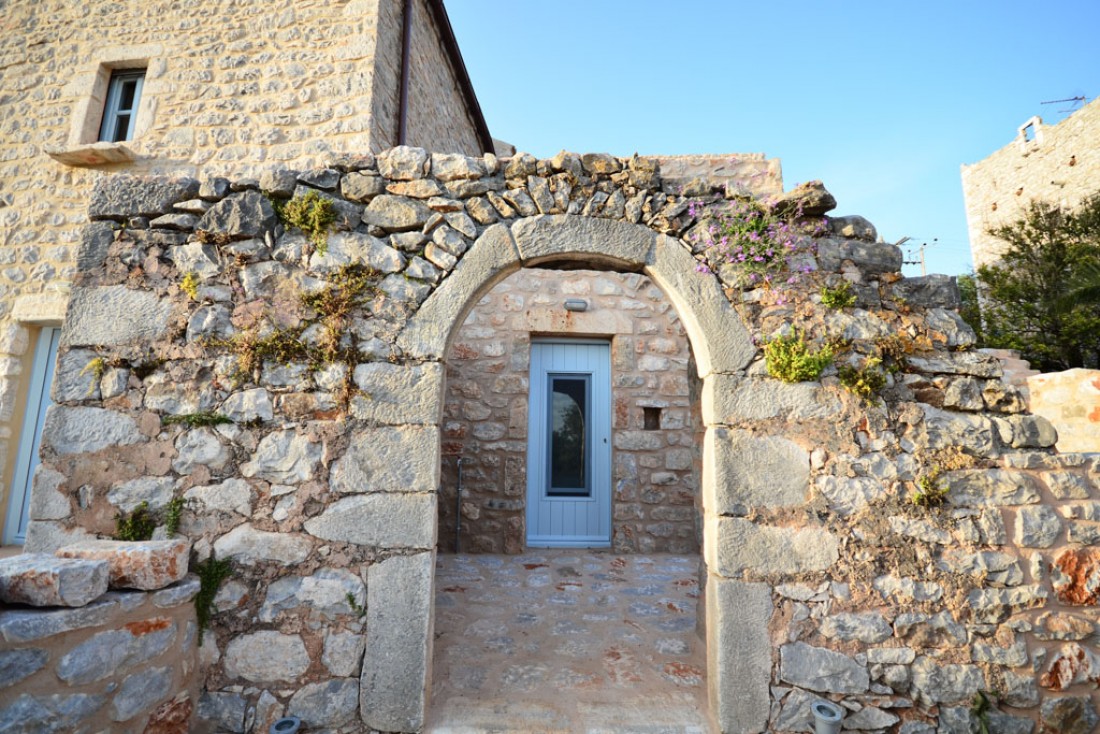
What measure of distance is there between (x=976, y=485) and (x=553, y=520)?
3619 millimetres

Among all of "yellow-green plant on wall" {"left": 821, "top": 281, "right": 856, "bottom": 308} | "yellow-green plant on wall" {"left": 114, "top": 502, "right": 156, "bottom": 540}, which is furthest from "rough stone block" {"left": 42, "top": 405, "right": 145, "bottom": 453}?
"yellow-green plant on wall" {"left": 821, "top": 281, "right": 856, "bottom": 308}

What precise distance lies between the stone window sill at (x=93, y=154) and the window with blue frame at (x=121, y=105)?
33 cm

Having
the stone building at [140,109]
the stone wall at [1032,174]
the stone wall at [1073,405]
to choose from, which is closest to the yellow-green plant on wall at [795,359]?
the stone wall at [1073,405]

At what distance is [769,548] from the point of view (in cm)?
222

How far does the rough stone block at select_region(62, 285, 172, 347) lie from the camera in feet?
7.62

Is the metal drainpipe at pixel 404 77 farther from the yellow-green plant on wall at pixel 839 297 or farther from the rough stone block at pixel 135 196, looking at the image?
the yellow-green plant on wall at pixel 839 297

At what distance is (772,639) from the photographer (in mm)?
2166

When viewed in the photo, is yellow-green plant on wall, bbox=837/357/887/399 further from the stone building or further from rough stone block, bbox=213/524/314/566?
the stone building

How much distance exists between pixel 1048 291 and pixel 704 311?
9.46 meters

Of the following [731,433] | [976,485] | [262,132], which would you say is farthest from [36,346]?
[976,485]

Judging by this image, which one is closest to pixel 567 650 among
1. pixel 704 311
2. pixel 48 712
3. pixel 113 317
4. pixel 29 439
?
pixel 704 311

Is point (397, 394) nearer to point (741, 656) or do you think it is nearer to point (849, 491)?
point (741, 656)

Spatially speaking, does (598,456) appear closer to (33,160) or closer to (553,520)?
(553,520)

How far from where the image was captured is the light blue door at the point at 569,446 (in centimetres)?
521
